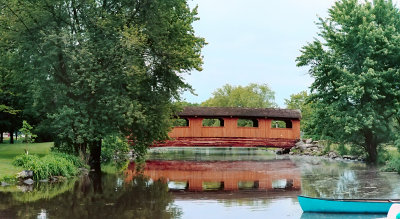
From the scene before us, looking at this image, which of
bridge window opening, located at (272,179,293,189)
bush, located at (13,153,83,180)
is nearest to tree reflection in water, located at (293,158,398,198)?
bridge window opening, located at (272,179,293,189)

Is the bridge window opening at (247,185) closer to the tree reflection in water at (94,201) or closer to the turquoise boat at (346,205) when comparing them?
the tree reflection in water at (94,201)

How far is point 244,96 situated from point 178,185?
6208 centimetres

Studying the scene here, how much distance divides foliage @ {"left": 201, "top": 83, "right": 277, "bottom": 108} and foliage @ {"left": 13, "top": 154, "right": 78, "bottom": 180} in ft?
194

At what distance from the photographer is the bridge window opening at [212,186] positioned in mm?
18633

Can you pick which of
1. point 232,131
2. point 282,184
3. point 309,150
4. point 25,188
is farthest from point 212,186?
point 309,150

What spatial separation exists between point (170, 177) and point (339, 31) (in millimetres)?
15860

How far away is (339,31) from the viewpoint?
30281mm

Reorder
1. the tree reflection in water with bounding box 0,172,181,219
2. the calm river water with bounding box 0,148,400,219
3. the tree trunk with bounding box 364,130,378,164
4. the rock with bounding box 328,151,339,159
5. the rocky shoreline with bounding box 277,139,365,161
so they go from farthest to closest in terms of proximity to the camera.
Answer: the rocky shoreline with bounding box 277,139,365,161 < the rock with bounding box 328,151,339,159 < the tree trunk with bounding box 364,130,378,164 < the calm river water with bounding box 0,148,400,219 < the tree reflection in water with bounding box 0,172,181,219

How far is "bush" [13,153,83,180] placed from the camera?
19812mm

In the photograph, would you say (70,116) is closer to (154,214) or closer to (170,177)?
(170,177)

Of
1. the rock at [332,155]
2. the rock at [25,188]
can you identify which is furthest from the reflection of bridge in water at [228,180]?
the rock at [332,155]

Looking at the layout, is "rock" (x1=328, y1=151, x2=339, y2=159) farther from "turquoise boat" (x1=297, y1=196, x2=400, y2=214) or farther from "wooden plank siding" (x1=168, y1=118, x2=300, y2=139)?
"turquoise boat" (x1=297, y1=196, x2=400, y2=214)

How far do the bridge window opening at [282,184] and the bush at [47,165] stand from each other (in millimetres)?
9654

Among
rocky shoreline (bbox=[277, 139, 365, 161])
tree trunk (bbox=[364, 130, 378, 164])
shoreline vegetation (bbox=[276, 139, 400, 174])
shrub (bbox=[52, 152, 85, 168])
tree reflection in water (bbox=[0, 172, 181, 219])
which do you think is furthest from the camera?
rocky shoreline (bbox=[277, 139, 365, 161])
